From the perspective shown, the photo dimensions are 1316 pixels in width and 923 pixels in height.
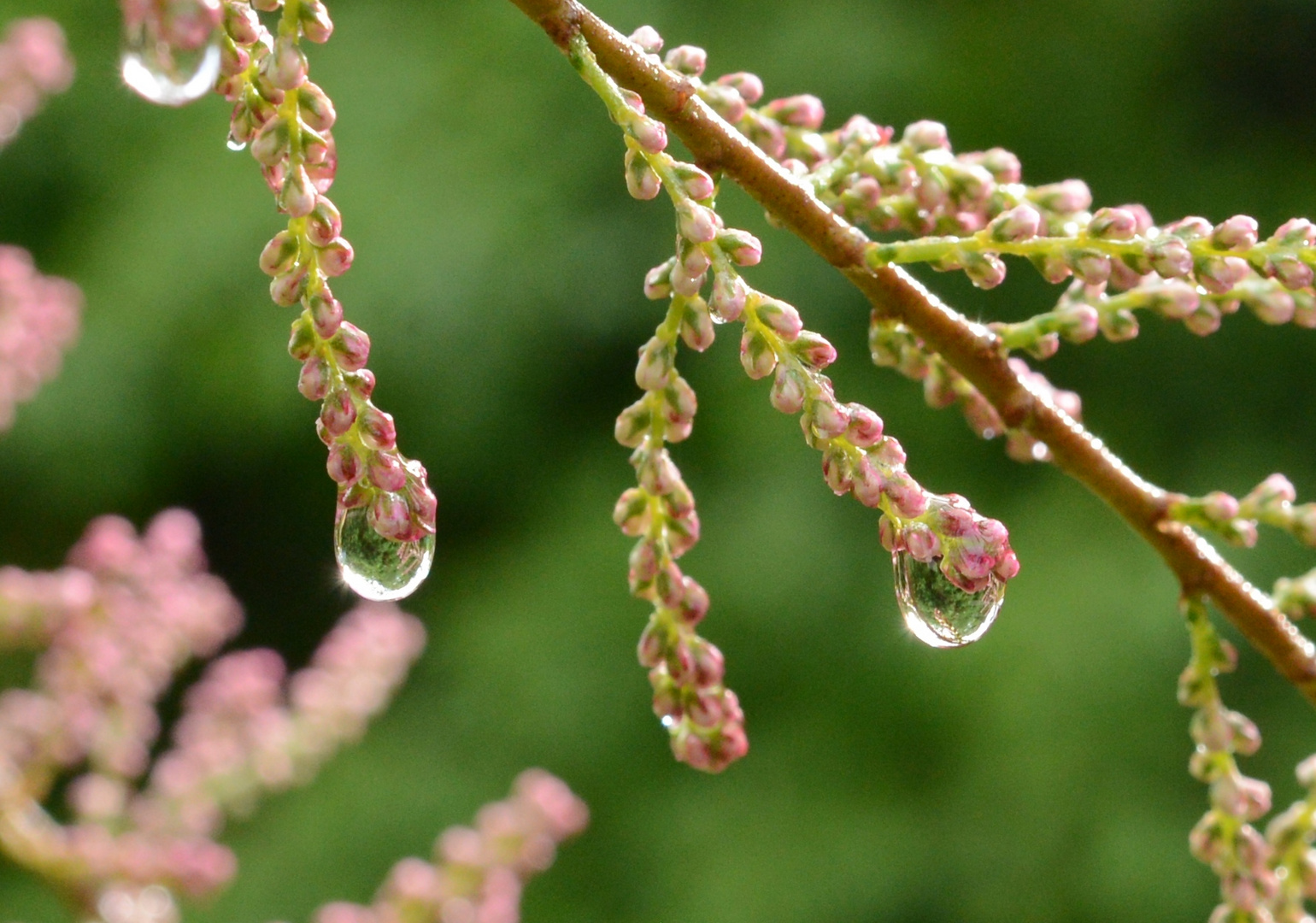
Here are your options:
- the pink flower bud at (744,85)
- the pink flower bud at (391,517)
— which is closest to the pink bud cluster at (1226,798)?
the pink flower bud at (744,85)

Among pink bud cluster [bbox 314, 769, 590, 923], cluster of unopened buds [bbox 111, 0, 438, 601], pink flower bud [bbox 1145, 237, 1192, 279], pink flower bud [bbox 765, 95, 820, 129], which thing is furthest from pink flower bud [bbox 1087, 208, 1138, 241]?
pink bud cluster [bbox 314, 769, 590, 923]

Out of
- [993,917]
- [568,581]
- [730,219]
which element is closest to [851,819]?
[993,917]

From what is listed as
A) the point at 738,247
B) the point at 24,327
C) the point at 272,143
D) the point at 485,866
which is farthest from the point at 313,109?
the point at 485,866

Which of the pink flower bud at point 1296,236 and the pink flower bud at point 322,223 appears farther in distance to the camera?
the pink flower bud at point 1296,236

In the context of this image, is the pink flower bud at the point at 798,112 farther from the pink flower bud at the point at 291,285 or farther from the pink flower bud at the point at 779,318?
the pink flower bud at the point at 291,285

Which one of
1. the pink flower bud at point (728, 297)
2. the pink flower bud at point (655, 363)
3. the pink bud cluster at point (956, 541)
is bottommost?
the pink bud cluster at point (956, 541)

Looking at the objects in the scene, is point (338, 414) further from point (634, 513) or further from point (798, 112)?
point (798, 112)

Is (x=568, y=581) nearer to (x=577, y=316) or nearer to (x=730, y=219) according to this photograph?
(x=577, y=316)
